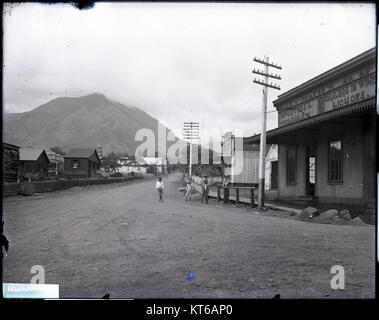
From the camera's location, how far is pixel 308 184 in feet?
55.7

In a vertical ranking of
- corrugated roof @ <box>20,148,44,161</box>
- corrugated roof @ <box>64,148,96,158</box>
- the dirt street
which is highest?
corrugated roof @ <box>64,148,96,158</box>

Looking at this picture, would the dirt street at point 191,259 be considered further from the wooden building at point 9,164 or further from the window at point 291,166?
the window at point 291,166

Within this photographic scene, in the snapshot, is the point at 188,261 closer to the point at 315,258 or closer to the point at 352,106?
the point at 315,258

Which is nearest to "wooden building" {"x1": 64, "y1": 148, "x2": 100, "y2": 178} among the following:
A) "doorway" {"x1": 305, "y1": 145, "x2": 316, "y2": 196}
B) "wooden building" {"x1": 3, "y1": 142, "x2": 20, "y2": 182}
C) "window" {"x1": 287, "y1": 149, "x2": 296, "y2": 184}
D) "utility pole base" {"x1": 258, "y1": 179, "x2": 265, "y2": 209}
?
Answer: "wooden building" {"x1": 3, "y1": 142, "x2": 20, "y2": 182}

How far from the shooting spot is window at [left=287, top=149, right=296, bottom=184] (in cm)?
1798

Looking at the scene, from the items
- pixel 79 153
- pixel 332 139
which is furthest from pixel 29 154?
pixel 332 139

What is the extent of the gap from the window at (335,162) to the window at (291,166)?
3.62 meters

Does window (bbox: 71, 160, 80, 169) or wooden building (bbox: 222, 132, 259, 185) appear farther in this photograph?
window (bbox: 71, 160, 80, 169)

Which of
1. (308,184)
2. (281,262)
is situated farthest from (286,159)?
(281,262)

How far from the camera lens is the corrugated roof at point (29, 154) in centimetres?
4072

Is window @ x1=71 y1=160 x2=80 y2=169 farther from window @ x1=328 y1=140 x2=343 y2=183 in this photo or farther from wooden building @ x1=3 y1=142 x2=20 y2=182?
window @ x1=328 y1=140 x2=343 y2=183

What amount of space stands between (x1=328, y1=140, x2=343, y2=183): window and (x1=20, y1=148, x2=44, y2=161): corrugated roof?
120 ft

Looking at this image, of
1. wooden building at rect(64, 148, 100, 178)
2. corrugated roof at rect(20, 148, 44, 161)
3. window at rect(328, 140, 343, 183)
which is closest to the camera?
window at rect(328, 140, 343, 183)
